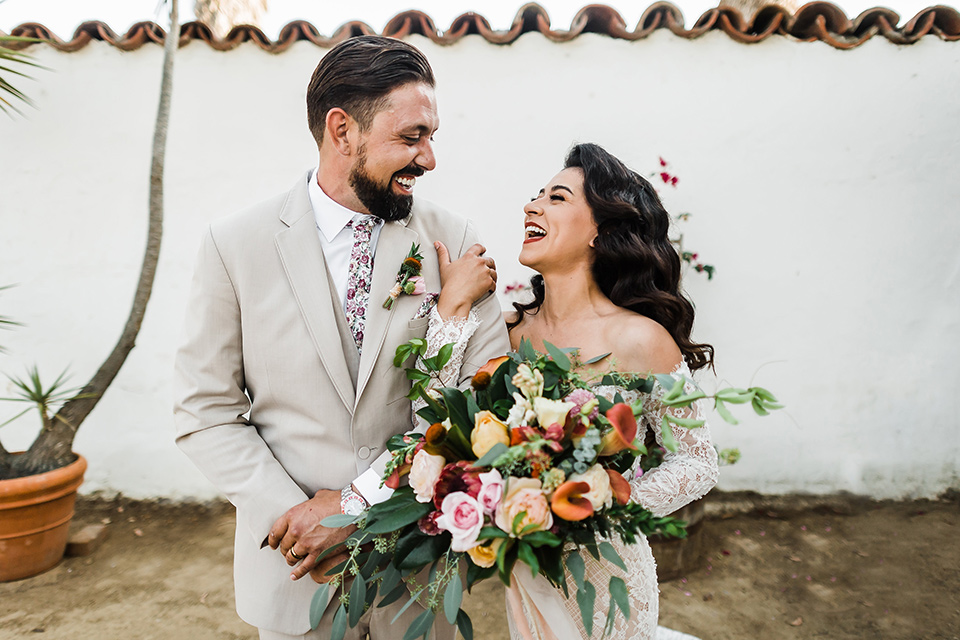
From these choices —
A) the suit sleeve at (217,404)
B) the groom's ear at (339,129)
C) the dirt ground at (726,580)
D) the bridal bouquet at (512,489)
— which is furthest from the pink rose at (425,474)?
the dirt ground at (726,580)

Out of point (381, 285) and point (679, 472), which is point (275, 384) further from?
point (679, 472)

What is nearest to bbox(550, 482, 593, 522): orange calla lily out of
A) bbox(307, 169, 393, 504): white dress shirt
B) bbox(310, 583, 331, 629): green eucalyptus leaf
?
bbox(310, 583, 331, 629): green eucalyptus leaf

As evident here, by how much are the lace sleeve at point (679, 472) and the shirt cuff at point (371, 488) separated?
676 mm

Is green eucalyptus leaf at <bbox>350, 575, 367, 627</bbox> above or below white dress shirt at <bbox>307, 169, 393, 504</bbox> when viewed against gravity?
below

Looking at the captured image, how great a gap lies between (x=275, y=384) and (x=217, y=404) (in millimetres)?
159

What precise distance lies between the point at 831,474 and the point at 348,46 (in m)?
4.30

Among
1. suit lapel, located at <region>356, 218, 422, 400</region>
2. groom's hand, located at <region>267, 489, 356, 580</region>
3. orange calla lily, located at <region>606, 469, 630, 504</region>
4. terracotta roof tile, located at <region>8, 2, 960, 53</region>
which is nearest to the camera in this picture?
orange calla lily, located at <region>606, 469, 630, 504</region>

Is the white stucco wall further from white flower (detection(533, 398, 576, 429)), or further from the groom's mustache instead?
white flower (detection(533, 398, 576, 429))

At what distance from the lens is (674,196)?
416 cm

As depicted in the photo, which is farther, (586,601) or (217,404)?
(217,404)

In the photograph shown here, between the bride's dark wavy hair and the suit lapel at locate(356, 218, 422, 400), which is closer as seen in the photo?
the suit lapel at locate(356, 218, 422, 400)

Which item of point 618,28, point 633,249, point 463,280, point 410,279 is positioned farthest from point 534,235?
point 618,28

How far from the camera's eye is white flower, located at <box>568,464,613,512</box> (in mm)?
1216

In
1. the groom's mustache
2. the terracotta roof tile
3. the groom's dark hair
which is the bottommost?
the groom's mustache
